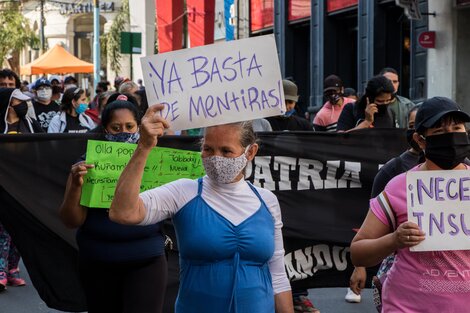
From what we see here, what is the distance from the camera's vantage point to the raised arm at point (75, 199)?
5301 millimetres

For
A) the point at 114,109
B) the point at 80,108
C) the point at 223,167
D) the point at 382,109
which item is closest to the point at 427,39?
the point at 80,108

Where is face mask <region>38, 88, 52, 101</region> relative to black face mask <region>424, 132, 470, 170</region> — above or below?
above

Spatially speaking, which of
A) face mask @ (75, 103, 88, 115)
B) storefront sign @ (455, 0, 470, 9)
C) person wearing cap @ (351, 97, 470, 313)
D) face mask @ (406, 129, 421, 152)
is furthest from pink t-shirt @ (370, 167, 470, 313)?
storefront sign @ (455, 0, 470, 9)

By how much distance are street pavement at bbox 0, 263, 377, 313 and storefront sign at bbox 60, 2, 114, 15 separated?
47948 mm

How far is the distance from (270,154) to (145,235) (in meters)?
2.48

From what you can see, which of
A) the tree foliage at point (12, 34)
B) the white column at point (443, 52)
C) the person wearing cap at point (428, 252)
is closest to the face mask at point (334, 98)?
the person wearing cap at point (428, 252)

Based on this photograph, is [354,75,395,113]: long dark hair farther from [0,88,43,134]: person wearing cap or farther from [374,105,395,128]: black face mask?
[0,88,43,134]: person wearing cap

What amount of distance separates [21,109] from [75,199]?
14.9 feet

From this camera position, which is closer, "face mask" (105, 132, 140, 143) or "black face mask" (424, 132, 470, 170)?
"black face mask" (424, 132, 470, 170)

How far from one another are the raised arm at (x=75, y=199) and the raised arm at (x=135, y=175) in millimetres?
1365

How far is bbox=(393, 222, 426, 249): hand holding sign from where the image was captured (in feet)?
12.4

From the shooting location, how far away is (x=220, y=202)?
13.6 feet

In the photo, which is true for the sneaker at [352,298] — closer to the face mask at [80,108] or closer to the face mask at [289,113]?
the face mask at [289,113]

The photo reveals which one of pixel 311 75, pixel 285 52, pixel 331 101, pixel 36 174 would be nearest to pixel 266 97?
pixel 36 174
